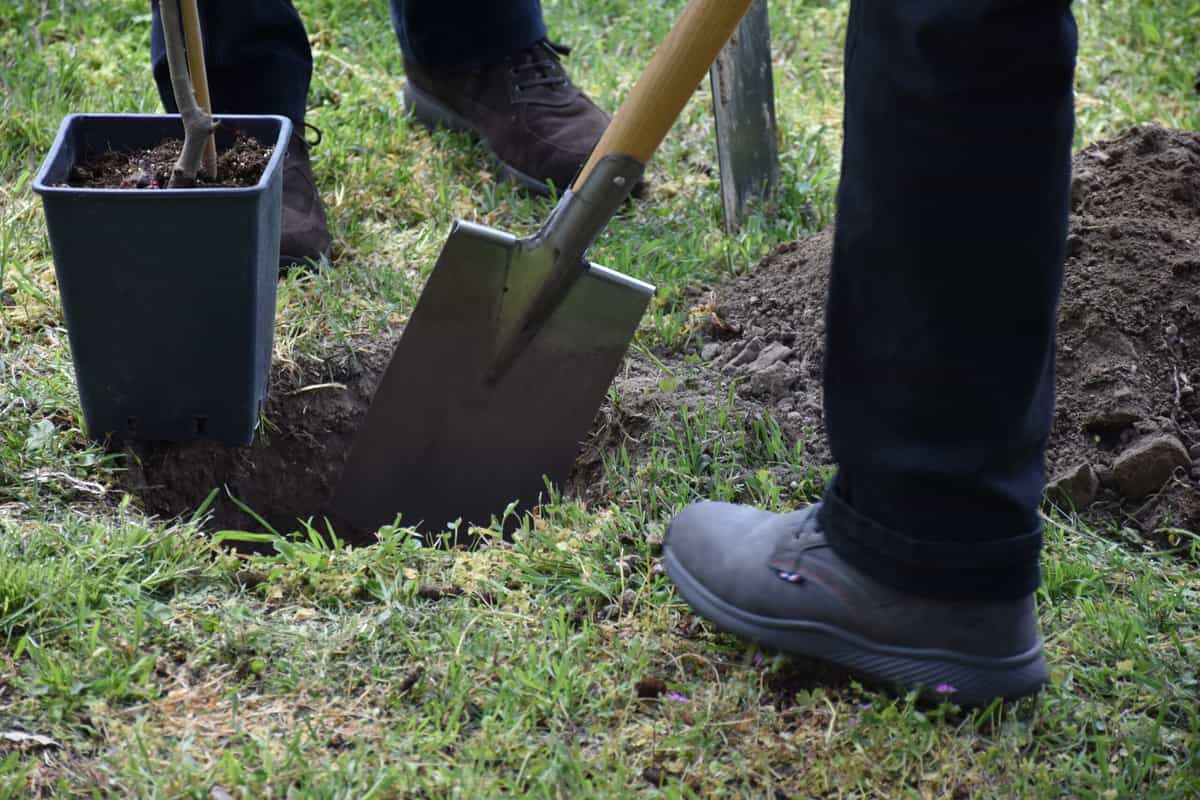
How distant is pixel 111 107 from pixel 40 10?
837 mm

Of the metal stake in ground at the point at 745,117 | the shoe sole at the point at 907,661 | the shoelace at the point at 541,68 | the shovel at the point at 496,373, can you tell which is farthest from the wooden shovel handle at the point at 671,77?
the shoelace at the point at 541,68

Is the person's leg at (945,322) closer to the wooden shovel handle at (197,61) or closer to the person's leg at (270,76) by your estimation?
the wooden shovel handle at (197,61)

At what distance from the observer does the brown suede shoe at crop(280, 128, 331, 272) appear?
2.46m

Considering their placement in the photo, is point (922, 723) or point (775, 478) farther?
point (775, 478)

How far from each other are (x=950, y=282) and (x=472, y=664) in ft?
2.45

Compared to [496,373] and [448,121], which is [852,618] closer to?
[496,373]

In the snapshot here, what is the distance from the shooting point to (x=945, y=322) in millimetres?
1244

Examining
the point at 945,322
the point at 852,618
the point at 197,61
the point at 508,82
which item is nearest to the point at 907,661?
the point at 852,618

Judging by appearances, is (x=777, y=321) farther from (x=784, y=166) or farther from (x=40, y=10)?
(x=40, y=10)

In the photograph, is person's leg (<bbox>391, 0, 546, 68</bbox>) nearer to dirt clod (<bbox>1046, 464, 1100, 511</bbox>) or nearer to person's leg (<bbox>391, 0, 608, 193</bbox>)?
person's leg (<bbox>391, 0, 608, 193</bbox>)

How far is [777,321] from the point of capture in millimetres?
2270

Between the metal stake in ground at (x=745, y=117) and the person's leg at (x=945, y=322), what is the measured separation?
1.37m

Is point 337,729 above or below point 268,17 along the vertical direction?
below

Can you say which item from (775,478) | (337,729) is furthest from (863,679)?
(337,729)
